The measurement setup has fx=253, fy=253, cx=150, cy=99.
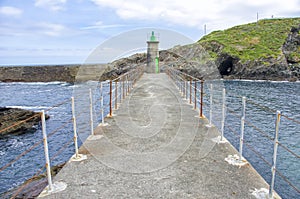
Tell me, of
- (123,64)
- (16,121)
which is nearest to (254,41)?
(123,64)

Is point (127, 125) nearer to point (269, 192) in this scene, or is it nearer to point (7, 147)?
point (269, 192)

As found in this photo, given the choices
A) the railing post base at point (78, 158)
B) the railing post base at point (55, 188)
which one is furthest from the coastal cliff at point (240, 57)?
the railing post base at point (55, 188)

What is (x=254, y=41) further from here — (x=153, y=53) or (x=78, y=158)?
(x=78, y=158)

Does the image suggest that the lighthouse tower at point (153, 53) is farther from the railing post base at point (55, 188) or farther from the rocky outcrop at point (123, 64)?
the railing post base at point (55, 188)

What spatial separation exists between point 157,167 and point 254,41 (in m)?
53.9

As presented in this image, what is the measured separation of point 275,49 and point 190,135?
47.6 metres

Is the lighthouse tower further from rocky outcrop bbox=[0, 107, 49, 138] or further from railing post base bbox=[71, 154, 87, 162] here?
railing post base bbox=[71, 154, 87, 162]

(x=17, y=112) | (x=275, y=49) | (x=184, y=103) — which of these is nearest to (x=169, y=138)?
(x=184, y=103)

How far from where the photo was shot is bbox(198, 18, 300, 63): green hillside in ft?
147

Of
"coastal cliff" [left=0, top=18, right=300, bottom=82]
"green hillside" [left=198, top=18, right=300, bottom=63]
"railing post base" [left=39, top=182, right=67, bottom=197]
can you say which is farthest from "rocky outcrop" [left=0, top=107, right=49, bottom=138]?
"green hillside" [left=198, top=18, right=300, bottom=63]

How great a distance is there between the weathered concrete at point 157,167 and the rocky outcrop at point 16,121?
874 cm

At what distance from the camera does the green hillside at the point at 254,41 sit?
44.9 meters

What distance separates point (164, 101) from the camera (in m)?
9.54

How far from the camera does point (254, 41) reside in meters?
51.6
